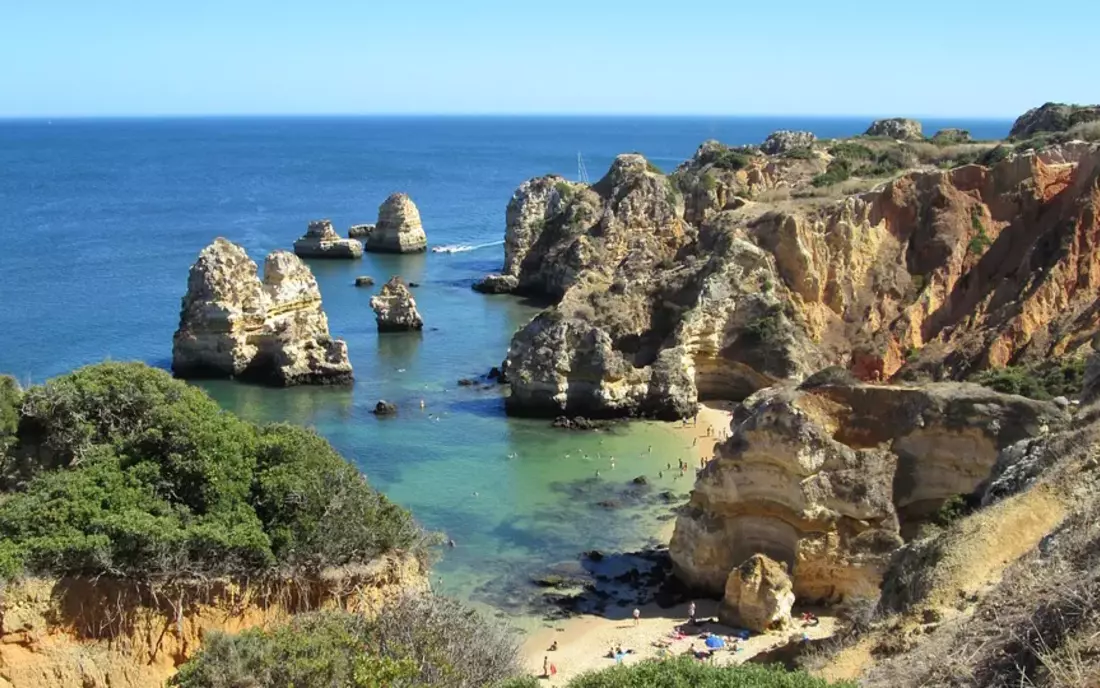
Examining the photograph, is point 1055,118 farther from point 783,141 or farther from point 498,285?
point 498,285

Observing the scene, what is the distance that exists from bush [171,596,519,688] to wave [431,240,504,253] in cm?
7661

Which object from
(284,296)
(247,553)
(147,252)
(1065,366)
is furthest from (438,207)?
(247,553)

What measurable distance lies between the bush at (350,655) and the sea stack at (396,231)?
7623 cm

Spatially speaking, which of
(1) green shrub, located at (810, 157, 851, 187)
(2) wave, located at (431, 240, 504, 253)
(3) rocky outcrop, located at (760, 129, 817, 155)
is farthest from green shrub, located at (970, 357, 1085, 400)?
(2) wave, located at (431, 240, 504, 253)

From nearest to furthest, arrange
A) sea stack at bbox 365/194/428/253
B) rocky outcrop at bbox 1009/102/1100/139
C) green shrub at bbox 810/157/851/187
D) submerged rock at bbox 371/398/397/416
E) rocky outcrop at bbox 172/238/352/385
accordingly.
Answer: submerged rock at bbox 371/398/397/416, rocky outcrop at bbox 172/238/352/385, green shrub at bbox 810/157/851/187, rocky outcrop at bbox 1009/102/1100/139, sea stack at bbox 365/194/428/253

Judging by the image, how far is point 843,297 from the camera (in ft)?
158

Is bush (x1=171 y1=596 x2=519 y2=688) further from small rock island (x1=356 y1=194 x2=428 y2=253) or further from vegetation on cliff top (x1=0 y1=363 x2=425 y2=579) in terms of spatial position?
small rock island (x1=356 y1=194 x2=428 y2=253)

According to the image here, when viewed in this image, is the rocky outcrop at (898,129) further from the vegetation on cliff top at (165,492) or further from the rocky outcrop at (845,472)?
the vegetation on cliff top at (165,492)

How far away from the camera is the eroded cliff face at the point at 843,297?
135 feet

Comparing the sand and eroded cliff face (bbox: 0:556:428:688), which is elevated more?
eroded cliff face (bbox: 0:556:428:688)

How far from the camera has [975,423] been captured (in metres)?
25.5

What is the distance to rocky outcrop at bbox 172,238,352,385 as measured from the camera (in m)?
49.3

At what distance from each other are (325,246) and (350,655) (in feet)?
245

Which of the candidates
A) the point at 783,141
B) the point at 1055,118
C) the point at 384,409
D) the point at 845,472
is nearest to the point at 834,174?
the point at 1055,118
